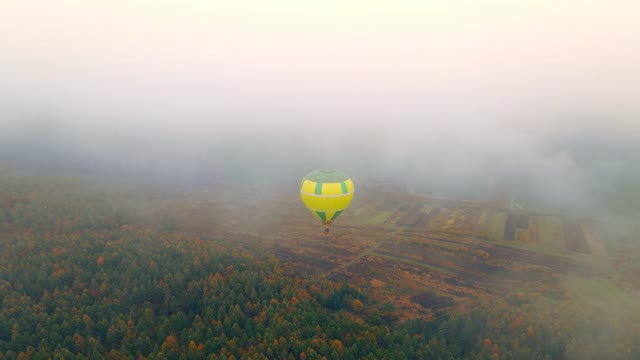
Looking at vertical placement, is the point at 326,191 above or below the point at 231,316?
above

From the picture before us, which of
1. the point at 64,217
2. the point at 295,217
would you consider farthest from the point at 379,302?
the point at 64,217

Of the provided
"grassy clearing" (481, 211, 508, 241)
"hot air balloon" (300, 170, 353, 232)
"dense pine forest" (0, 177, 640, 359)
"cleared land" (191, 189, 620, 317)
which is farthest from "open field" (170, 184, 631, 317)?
"hot air balloon" (300, 170, 353, 232)

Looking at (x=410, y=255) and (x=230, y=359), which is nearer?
(x=230, y=359)

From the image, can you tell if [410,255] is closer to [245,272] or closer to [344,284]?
[344,284]

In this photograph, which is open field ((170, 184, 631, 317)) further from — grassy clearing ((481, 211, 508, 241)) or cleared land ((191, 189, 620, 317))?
grassy clearing ((481, 211, 508, 241))

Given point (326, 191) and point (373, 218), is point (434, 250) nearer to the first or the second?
point (373, 218)

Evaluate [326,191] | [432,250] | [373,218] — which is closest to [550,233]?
[432,250]
